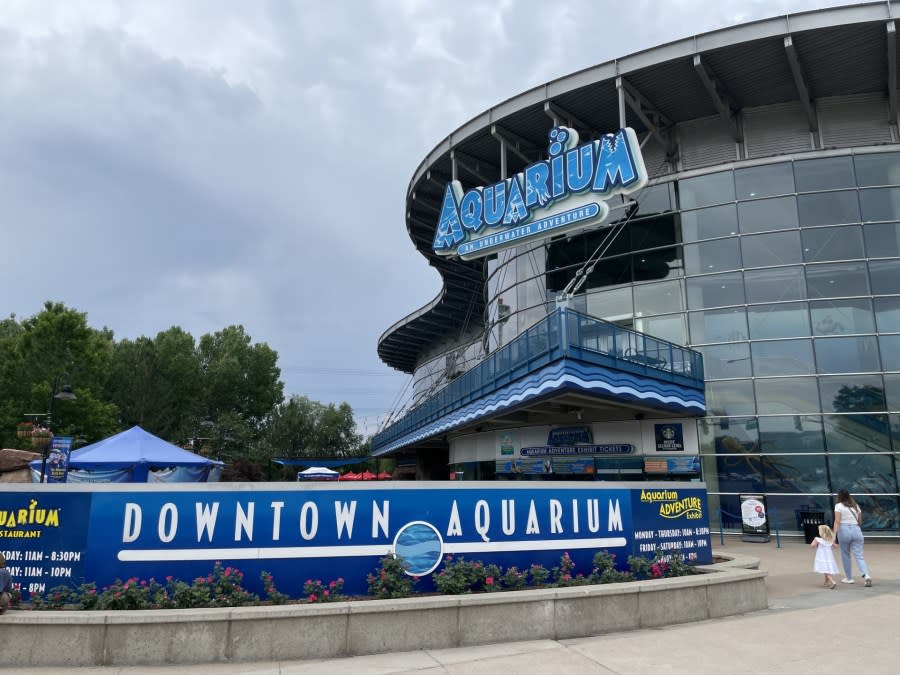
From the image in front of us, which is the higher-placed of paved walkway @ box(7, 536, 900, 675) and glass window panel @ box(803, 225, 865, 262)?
glass window panel @ box(803, 225, 865, 262)

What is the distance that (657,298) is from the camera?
918 inches

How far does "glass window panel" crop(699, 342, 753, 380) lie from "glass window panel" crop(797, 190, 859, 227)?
188 inches

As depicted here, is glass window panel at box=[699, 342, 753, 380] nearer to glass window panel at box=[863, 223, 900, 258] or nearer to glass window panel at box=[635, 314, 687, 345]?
glass window panel at box=[635, 314, 687, 345]

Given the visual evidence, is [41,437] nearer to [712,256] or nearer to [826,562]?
[826,562]

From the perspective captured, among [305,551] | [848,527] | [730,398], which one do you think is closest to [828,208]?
[730,398]

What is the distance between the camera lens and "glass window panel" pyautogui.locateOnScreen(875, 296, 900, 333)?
2059 cm

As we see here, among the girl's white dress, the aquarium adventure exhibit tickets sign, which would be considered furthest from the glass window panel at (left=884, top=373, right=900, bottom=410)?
the aquarium adventure exhibit tickets sign

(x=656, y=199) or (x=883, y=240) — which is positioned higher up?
(x=656, y=199)

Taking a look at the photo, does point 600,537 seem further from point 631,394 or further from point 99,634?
point 631,394

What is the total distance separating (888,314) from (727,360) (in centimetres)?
503

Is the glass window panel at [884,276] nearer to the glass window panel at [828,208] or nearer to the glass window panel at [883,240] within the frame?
the glass window panel at [883,240]

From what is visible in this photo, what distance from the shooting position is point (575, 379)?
16578 mm

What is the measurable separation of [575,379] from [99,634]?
12362 mm

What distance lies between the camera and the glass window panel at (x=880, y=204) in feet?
70.4
